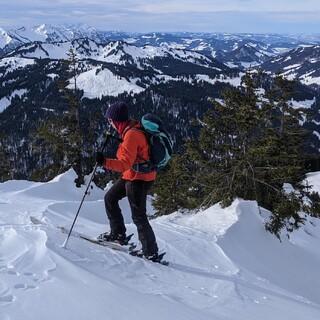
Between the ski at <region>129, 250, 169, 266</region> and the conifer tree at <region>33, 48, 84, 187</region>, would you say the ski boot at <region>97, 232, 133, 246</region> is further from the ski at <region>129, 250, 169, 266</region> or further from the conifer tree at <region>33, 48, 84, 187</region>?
the conifer tree at <region>33, 48, 84, 187</region>

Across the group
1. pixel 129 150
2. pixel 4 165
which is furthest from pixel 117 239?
pixel 4 165

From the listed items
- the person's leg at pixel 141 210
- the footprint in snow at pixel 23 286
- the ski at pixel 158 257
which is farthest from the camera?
the ski at pixel 158 257

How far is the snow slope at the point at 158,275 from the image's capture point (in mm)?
5051

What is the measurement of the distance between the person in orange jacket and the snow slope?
514 mm

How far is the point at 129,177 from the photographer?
7.09m

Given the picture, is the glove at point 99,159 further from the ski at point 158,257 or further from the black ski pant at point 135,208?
the ski at point 158,257

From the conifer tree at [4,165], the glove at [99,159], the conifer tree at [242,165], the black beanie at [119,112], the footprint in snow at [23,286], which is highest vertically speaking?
the black beanie at [119,112]

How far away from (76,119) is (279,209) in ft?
65.3

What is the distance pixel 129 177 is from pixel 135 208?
538 mm

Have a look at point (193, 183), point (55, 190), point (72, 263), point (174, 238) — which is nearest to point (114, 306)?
point (72, 263)

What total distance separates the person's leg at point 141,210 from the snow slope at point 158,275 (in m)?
0.35

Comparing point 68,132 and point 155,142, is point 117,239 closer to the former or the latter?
point 155,142

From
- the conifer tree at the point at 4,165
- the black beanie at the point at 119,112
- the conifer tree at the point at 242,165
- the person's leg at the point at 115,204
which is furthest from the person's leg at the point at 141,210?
the conifer tree at the point at 4,165

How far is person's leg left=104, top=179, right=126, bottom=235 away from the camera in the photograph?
7.53m
